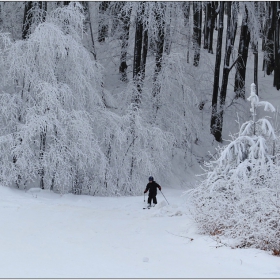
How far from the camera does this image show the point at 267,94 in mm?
28344

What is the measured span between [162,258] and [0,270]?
2766 mm

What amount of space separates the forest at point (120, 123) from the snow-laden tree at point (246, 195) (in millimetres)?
26

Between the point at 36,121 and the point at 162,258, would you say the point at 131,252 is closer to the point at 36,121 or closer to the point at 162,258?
the point at 162,258

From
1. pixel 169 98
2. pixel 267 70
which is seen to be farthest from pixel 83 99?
pixel 267 70

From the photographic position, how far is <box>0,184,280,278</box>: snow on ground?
660 centimetres

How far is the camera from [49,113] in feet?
46.9

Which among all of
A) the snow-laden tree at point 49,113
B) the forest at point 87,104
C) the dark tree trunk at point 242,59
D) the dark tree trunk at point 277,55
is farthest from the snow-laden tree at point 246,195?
the dark tree trunk at point 277,55

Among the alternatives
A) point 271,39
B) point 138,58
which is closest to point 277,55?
point 271,39

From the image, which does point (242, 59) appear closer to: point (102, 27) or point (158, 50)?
point (158, 50)

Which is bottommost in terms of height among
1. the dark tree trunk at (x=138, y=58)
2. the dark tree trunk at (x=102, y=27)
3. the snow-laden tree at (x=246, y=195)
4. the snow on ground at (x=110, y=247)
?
the snow on ground at (x=110, y=247)

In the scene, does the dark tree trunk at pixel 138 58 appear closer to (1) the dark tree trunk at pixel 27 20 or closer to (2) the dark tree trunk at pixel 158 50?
(2) the dark tree trunk at pixel 158 50

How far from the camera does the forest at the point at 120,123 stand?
8.97 meters

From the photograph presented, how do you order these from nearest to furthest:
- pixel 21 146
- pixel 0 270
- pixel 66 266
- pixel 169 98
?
1. pixel 0 270
2. pixel 66 266
3. pixel 21 146
4. pixel 169 98

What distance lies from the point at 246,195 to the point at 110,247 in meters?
2.88
